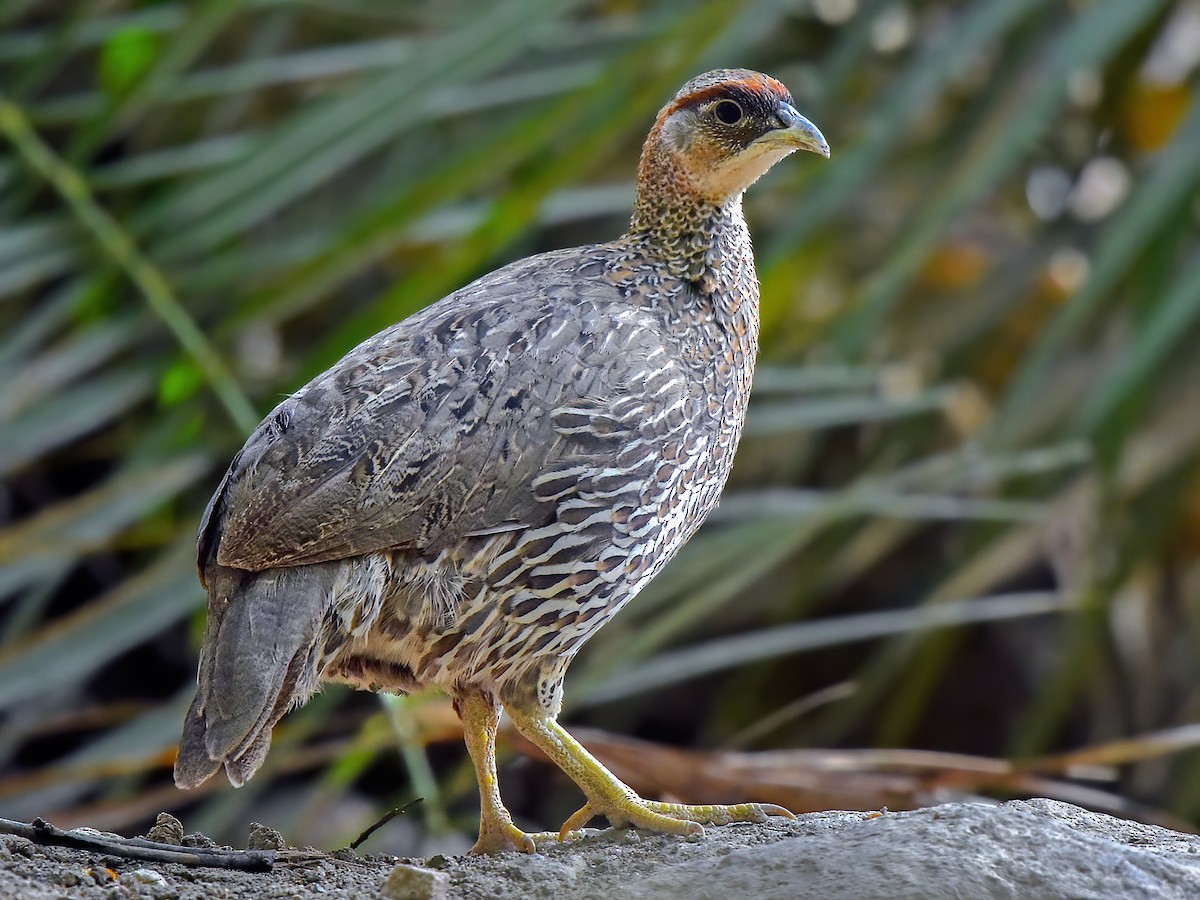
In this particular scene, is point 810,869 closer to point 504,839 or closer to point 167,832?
point 504,839

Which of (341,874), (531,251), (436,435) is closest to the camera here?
(341,874)

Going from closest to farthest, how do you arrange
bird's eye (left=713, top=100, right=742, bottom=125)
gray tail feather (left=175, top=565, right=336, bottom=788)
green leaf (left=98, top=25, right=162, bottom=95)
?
gray tail feather (left=175, top=565, right=336, bottom=788)
bird's eye (left=713, top=100, right=742, bottom=125)
green leaf (left=98, top=25, right=162, bottom=95)

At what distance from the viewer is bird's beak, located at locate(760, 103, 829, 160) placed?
4.38 meters

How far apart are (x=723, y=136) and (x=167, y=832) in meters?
2.35

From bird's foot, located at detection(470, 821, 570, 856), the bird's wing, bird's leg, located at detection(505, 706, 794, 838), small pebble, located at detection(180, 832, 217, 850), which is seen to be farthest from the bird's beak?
small pebble, located at detection(180, 832, 217, 850)

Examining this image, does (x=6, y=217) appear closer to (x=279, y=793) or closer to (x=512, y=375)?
(x=512, y=375)

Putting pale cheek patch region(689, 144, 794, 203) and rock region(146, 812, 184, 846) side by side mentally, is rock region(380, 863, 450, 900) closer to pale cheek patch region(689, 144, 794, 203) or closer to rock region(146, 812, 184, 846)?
rock region(146, 812, 184, 846)

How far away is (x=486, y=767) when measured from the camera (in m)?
4.22

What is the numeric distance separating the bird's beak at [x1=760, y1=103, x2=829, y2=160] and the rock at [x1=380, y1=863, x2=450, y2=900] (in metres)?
2.18

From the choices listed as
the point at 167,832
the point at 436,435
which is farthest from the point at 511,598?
the point at 167,832

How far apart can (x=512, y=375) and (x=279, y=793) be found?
465 cm

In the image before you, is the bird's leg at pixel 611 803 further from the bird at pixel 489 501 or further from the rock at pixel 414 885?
the rock at pixel 414 885

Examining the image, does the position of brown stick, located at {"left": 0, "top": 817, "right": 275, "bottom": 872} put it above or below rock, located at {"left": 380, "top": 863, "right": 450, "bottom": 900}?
above

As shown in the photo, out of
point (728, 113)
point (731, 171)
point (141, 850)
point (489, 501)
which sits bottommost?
point (141, 850)
